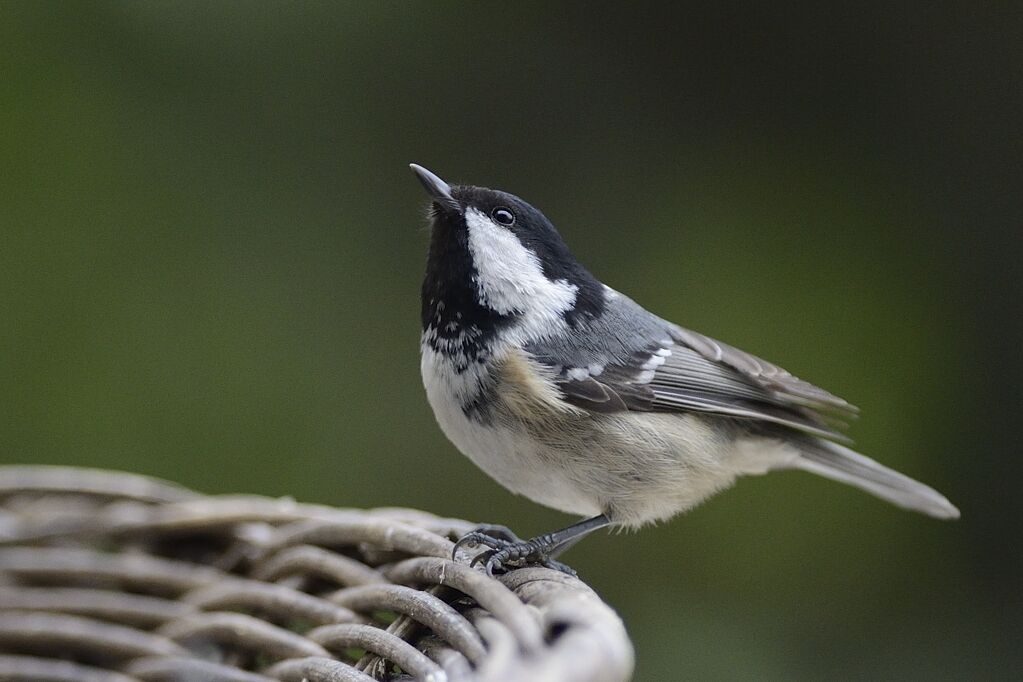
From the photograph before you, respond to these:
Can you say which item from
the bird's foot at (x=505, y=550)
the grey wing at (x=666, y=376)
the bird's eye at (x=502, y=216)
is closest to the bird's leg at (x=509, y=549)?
the bird's foot at (x=505, y=550)

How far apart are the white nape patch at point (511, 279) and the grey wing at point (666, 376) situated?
4 centimetres

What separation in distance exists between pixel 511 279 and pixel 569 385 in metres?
0.17

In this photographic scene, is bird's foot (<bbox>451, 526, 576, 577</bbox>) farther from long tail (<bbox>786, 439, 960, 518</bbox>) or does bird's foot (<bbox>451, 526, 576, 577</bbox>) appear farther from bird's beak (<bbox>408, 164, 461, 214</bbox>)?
long tail (<bbox>786, 439, 960, 518</bbox>)

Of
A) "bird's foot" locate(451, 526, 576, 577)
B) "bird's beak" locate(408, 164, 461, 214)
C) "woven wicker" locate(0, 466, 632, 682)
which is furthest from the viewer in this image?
"bird's beak" locate(408, 164, 461, 214)

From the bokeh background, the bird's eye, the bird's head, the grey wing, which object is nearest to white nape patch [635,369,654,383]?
the grey wing

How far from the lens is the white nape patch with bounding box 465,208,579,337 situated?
55.9 inches

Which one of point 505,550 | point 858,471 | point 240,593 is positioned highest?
point 858,471

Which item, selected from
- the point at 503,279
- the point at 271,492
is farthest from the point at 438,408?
the point at 271,492

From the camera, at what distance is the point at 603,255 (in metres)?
2.52

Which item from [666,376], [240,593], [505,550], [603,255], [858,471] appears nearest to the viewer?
[505,550]

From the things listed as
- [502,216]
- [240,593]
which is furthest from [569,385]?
[240,593]

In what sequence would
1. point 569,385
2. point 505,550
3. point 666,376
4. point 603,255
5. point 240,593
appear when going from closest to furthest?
1. point 505,550
2. point 240,593
3. point 569,385
4. point 666,376
5. point 603,255

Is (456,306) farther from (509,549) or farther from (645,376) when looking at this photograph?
(509,549)

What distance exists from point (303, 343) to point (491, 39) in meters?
0.88
